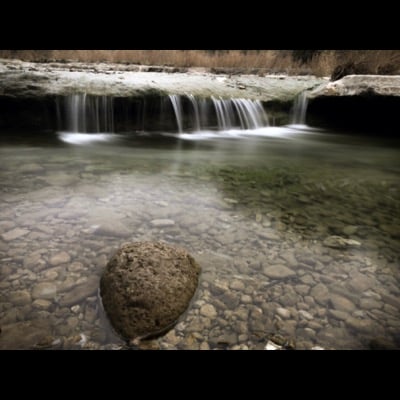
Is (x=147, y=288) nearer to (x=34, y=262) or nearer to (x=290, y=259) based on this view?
(x=34, y=262)

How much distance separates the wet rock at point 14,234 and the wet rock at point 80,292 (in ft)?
3.00

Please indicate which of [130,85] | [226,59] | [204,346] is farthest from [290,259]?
[226,59]

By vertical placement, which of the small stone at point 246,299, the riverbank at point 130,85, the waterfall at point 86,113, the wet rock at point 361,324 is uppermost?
the riverbank at point 130,85

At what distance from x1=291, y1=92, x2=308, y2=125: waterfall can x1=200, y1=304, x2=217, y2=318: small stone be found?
9.93m

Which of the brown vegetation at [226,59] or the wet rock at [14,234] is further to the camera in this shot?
the brown vegetation at [226,59]

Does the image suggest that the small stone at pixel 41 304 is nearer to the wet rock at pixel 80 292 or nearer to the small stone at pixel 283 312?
the wet rock at pixel 80 292

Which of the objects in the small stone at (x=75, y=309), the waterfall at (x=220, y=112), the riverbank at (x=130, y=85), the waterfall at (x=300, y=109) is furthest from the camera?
the waterfall at (x=300, y=109)

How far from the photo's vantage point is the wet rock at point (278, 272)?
2.10 metres

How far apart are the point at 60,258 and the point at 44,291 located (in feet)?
1.26

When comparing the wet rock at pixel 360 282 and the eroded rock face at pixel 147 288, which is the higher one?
the eroded rock face at pixel 147 288

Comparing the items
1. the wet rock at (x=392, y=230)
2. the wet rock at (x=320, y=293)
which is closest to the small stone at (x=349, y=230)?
the wet rock at (x=392, y=230)

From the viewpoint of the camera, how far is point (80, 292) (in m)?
1.81
